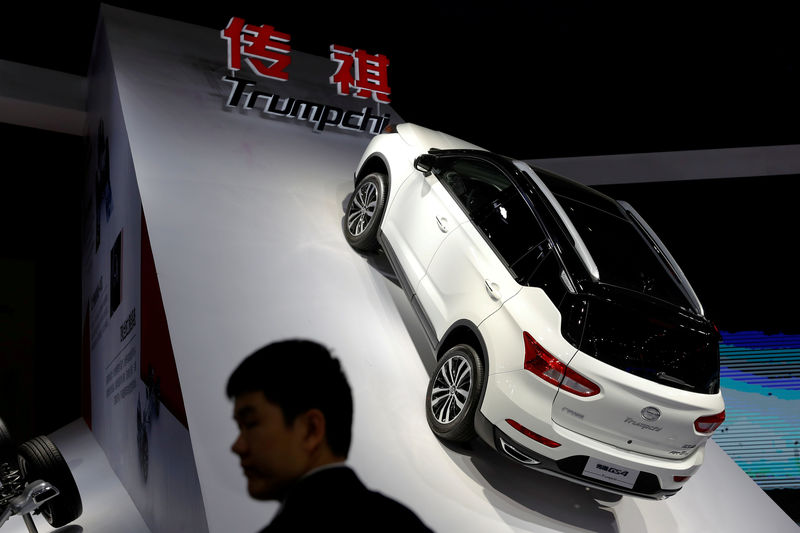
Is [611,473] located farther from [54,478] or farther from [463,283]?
[54,478]

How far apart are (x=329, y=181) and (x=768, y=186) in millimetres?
5867

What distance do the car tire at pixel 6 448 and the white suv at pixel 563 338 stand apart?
3063 mm

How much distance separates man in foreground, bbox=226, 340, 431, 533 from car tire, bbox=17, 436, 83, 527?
1815 millimetres

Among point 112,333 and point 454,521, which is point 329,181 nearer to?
point 112,333

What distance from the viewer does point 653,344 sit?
3.73m

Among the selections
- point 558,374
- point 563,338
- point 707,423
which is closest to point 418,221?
point 563,338

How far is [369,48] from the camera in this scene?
9.72 m

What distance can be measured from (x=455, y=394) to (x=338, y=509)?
5.73 feet

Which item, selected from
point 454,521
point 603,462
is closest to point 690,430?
point 603,462

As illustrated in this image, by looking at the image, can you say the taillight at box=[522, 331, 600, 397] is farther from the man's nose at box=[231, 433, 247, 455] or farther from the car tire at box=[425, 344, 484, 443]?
the man's nose at box=[231, 433, 247, 455]

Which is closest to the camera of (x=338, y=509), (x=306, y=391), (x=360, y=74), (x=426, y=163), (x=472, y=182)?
(x=306, y=391)

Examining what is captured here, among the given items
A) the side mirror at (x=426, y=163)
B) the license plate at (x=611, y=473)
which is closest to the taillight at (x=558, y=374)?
the license plate at (x=611, y=473)

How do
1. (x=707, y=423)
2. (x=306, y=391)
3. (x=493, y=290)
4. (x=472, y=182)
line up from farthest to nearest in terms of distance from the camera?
1. (x=472, y=182)
2. (x=493, y=290)
3. (x=707, y=423)
4. (x=306, y=391)

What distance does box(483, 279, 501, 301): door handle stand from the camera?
4.00 meters
